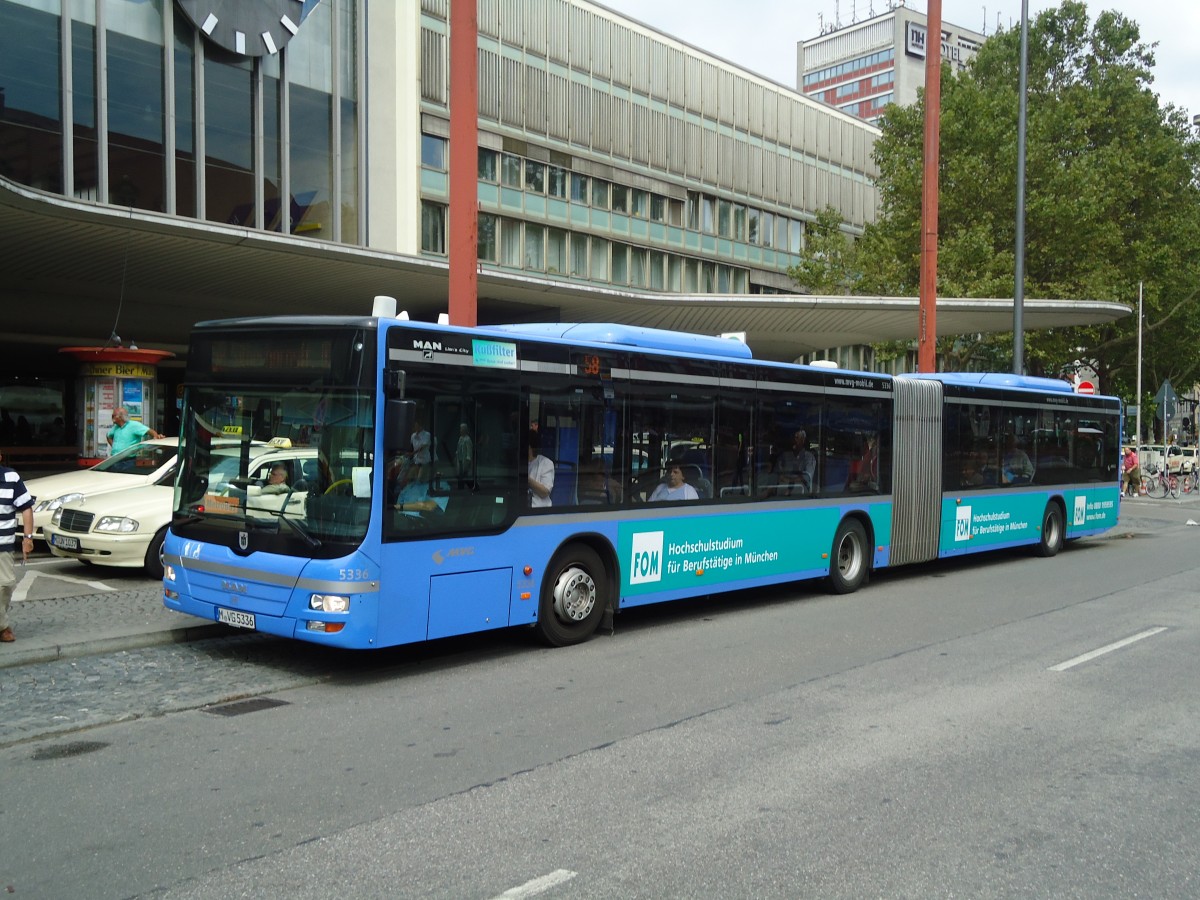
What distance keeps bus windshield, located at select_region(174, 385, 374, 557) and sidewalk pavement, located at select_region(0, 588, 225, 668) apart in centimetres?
Answer: 108

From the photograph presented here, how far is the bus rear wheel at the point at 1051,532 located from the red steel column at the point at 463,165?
10650 millimetres

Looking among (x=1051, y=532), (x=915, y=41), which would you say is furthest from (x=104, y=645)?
(x=915, y=41)

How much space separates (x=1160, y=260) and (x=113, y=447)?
39.5 meters

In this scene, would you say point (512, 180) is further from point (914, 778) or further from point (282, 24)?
point (914, 778)

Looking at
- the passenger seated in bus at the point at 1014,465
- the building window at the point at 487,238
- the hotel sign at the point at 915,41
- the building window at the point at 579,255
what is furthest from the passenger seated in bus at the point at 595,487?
the hotel sign at the point at 915,41

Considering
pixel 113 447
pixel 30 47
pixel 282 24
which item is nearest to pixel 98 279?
pixel 30 47

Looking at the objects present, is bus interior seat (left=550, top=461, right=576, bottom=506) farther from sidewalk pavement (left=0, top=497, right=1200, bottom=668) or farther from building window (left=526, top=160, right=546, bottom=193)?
building window (left=526, top=160, right=546, bottom=193)

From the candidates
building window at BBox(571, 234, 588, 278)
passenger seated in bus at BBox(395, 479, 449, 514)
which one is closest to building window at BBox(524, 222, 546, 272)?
building window at BBox(571, 234, 588, 278)

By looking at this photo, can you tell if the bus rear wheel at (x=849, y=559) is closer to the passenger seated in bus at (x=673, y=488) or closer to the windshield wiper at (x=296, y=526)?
the passenger seated in bus at (x=673, y=488)

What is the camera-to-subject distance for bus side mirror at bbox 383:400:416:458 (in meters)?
7.66

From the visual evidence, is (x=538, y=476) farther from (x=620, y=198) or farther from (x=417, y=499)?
(x=620, y=198)

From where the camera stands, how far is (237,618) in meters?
8.22

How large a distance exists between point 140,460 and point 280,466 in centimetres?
612

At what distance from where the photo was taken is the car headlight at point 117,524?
11.8m
